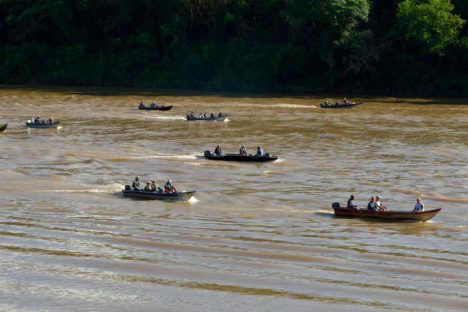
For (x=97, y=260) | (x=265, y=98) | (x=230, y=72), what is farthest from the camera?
(x=230, y=72)

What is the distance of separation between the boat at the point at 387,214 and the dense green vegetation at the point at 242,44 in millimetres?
57099

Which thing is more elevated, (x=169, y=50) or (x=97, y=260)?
(x=169, y=50)

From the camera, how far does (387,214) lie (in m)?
39.1

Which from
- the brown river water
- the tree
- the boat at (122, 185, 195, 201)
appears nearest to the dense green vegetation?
the tree

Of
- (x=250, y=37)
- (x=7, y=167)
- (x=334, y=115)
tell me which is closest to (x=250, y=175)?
(x=7, y=167)

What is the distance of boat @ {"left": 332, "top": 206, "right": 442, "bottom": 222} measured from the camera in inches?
1522

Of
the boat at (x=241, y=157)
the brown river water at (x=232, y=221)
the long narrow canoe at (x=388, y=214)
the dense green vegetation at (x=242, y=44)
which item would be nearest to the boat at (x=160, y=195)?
the brown river water at (x=232, y=221)

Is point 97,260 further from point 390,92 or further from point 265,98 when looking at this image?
point 390,92

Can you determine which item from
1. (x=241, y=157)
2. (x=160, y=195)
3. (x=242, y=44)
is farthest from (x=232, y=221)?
(x=242, y=44)

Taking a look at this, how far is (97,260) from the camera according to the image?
31656 millimetres

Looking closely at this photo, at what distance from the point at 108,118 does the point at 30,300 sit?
1949 inches

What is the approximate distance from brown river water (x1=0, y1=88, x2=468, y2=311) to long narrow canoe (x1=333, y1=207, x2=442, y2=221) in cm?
33

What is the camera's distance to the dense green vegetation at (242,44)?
9594 cm

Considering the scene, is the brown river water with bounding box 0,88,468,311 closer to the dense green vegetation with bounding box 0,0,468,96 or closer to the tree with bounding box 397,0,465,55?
the tree with bounding box 397,0,465,55
